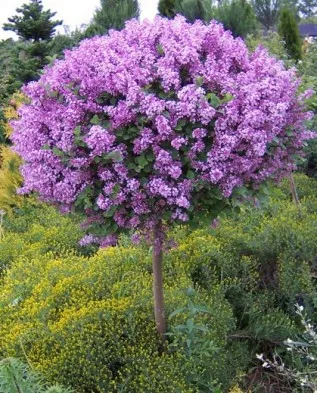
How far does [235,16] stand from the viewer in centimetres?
959

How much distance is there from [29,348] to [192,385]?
35.2 inches

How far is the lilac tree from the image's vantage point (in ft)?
7.87

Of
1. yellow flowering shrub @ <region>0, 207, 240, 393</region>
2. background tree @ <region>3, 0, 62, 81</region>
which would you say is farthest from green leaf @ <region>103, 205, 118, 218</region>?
background tree @ <region>3, 0, 62, 81</region>

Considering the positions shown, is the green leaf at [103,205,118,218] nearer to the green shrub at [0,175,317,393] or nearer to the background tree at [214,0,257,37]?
the green shrub at [0,175,317,393]

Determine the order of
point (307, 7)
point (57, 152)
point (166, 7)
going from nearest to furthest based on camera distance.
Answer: point (57, 152) → point (166, 7) → point (307, 7)

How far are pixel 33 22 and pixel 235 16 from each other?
372 centimetres

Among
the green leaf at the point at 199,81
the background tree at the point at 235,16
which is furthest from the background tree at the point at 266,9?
the green leaf at the point at 199,81

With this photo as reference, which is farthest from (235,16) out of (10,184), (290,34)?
(10,184)

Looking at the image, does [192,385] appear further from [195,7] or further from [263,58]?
[195,7]

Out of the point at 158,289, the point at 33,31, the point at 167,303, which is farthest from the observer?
the point at 33,31

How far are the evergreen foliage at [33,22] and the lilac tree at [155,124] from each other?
28.6ft

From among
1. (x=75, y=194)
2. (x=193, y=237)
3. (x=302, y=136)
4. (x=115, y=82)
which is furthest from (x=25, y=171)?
(x=193, y=237)

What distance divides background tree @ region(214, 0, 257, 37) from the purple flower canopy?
23.6 ft

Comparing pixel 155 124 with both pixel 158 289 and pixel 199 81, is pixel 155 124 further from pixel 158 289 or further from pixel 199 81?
pixel 158 289
